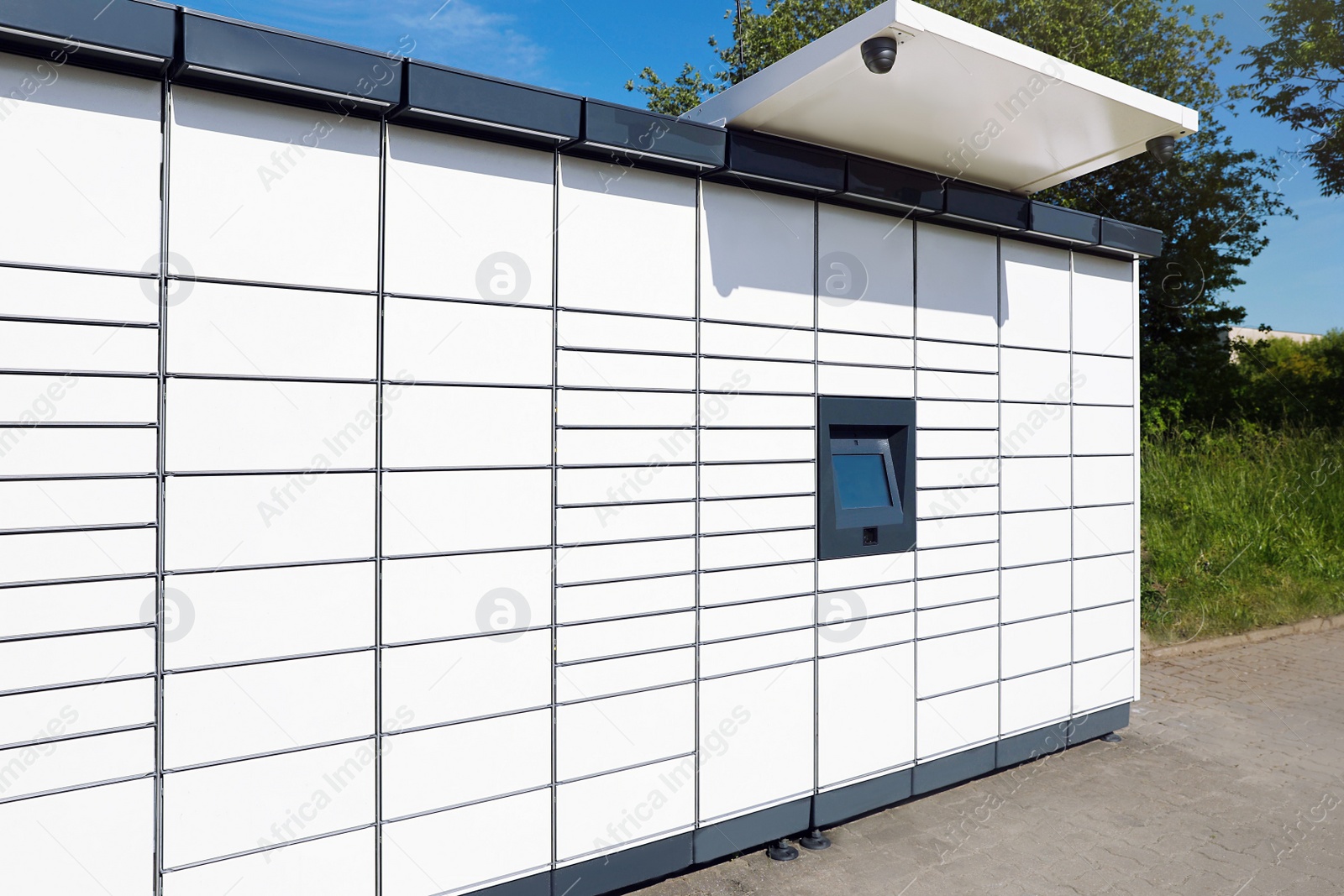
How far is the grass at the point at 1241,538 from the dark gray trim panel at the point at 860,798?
16.1 ft

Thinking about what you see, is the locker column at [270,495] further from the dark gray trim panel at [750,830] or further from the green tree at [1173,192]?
the green tree at [1173,192]

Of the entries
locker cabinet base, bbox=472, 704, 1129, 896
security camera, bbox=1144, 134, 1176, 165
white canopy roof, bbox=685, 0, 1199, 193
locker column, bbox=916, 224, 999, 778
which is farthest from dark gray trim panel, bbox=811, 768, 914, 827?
security camera, bbox=1144, 134, 1176, 165

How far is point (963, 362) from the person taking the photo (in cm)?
474

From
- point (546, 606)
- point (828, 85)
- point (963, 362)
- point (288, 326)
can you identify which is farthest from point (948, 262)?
point (288, 326)

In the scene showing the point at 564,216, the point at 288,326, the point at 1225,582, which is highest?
the point at 564,216

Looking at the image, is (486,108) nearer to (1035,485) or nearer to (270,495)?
(270,495)

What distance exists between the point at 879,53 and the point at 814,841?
3.45 meters

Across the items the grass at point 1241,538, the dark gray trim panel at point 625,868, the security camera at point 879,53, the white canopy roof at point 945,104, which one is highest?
the white canopy roof at point 945,104

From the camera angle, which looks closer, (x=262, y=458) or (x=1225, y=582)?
(x=262, y=458)

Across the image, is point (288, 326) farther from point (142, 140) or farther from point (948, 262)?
point (948, 262)

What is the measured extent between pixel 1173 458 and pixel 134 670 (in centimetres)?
1223

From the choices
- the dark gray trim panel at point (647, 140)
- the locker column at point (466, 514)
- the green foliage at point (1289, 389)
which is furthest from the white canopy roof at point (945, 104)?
the green foliage at point (1289, 389)

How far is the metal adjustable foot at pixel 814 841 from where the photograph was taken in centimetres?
406

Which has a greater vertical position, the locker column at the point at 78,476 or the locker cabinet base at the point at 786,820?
the locker column at the point at 78,476
